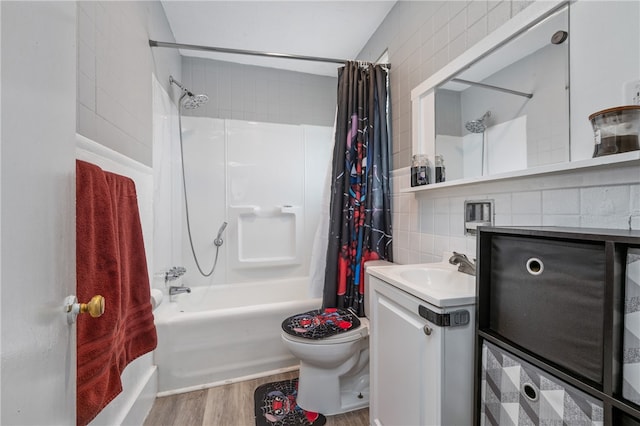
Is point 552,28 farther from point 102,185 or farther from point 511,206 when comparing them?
point 102,185

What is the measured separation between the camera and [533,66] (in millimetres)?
992

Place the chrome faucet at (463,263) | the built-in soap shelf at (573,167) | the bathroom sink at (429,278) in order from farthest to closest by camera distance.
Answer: the chrome faucet at (463,263) → the bathroom sink at (429,278) → the built-in soap shelf at (573,167)

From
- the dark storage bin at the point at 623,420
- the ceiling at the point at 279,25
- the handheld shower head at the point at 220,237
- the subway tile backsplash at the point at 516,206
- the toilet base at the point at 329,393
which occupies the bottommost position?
the toilet base at the point at 329,393

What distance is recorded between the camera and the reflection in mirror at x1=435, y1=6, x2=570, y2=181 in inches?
35.9

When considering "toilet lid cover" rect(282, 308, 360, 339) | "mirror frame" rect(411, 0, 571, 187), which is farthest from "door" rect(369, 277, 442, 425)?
"mirror frame" rect(411, 0, 571, 187)

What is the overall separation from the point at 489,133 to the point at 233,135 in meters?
2.16

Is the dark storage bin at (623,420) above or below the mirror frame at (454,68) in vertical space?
below

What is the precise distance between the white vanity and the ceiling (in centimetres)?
Answer: 187

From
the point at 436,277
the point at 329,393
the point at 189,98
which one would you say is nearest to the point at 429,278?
the point at 436,277

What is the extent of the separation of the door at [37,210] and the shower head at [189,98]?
1687 mm

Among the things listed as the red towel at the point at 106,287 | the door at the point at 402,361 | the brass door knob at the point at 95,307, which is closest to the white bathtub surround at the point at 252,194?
the red towel at the point at 106,287

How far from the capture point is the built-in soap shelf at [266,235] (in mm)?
2625

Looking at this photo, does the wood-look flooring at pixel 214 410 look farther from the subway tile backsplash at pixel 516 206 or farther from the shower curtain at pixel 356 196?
the subway tile backsplash at pixel 516 206

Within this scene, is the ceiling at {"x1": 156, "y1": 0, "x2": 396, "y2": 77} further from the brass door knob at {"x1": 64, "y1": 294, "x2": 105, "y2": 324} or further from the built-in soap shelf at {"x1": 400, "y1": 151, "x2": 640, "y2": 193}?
the brass door knob at {"x1": 64, "y1": 294, "x2": 105, "y2": 324}
